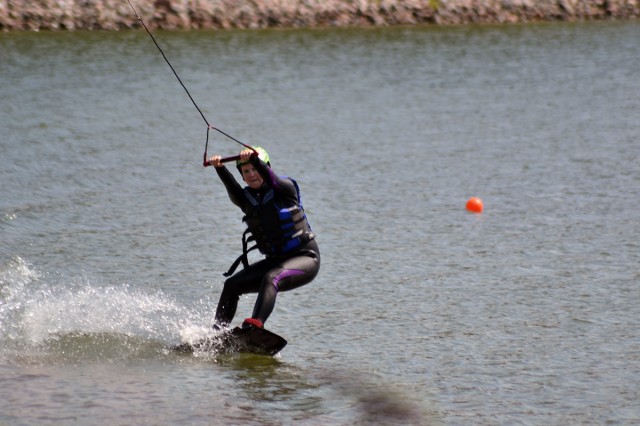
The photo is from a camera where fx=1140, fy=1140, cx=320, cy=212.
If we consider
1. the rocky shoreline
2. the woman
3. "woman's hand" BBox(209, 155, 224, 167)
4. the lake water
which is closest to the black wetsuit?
the woman

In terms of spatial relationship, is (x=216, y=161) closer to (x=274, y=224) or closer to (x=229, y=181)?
(x=229, y=181)

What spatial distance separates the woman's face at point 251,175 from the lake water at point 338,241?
1.47m

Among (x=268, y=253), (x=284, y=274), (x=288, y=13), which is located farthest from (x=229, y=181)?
(x=288, y=13)

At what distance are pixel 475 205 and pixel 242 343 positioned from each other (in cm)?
640

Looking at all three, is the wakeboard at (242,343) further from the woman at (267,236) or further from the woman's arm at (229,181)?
the woman's arm at (229,181)

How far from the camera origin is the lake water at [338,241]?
8.78 meters

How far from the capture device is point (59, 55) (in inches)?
1075

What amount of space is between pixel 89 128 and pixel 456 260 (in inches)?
371

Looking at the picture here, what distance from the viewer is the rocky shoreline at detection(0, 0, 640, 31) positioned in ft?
101

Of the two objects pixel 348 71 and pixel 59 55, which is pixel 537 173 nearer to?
pixel 348 71

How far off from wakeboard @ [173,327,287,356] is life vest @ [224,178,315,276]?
1.94ft

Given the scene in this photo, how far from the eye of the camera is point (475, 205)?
1518 centimetres

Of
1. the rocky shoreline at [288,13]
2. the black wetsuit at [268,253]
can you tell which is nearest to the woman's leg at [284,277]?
the black wetsuit at [268,253]

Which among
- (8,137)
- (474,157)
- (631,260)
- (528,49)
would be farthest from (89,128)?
(528,49)
